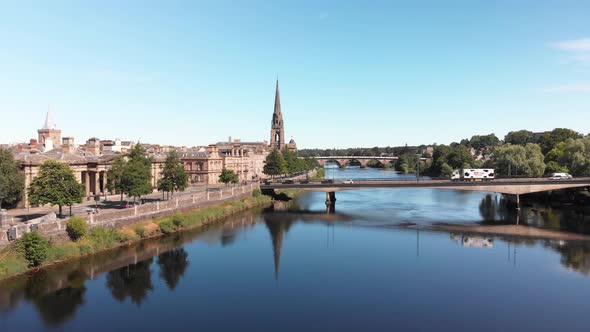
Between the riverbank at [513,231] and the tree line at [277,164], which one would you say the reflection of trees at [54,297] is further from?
the tree line at [277,164]

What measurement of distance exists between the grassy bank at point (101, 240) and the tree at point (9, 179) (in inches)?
485

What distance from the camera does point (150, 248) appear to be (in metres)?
46.8

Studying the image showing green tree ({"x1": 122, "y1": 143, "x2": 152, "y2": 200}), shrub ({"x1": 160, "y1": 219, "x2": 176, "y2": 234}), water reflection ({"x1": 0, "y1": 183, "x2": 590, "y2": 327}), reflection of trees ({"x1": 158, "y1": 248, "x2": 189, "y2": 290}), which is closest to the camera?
water reflection ({"x1": 0, "y1": 183, "x2": 590, "y2": 327})

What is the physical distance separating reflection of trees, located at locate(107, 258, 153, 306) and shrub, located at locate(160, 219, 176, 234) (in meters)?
12.2

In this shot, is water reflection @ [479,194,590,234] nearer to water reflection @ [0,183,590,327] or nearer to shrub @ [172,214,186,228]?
water reflection @ [0,183,590,327]

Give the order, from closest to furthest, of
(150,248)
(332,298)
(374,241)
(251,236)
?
(332,298)
(150,248)
(374,241)
(251,236)

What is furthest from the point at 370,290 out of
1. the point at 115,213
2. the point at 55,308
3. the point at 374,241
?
the point at 115,213

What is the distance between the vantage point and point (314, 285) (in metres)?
35.1

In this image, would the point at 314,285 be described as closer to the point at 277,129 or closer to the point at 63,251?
the point at 63,251

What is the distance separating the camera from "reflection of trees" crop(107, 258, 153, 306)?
32994mm

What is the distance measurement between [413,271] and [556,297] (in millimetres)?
10648

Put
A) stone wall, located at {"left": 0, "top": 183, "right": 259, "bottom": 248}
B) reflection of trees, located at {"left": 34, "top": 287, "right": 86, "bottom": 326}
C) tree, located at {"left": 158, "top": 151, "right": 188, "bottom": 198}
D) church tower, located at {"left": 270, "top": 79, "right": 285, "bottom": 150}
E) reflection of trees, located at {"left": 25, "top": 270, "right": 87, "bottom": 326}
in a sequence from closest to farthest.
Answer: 1. reflection of trees, located at {"left": 34, "top": 287, "right": 86, "bottom": 326}
2. reflection of trees, located at {"left": 25, "top": 270, "right": 87, "bottom": 326}
3. stone wall, located at {"left": 0, "top": 183, "right": 259, "bottom": 248}
4. tree, located at {"left": 158, "top": 151, "right": 188, "bottom": 198}
5. church tower, located at {"left": 270, "top": 79, "right": 285, "bottom": 150}

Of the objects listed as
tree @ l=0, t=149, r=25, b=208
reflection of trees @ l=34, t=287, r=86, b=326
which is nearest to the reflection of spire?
reflection of trees @ l=34, t=287, r=86, b=326

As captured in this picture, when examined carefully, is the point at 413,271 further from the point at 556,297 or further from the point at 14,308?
the point at 14,308
